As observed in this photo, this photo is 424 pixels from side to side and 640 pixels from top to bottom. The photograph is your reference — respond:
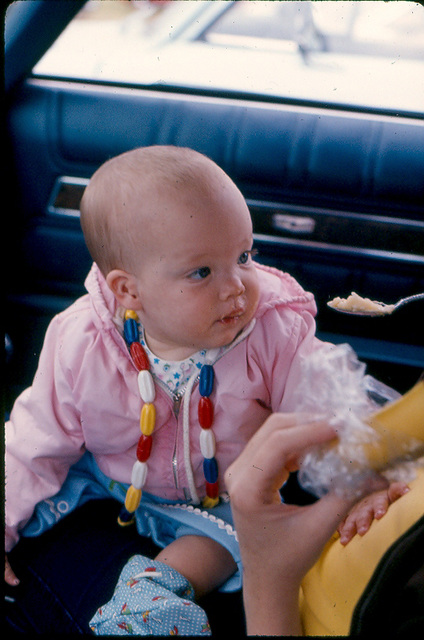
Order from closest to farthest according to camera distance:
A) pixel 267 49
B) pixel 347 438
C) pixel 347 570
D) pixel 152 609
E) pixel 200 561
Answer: pixel 347 438, pixel 347 570, pixel 152 609, pixel 200 561, pixel 267 49

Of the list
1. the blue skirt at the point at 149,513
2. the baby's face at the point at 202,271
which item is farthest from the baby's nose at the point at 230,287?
the blue skirt at the point at 149,513

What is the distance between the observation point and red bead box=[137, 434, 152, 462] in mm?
803

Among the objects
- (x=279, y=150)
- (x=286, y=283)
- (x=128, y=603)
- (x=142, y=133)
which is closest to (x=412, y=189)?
(x=279, y=150)

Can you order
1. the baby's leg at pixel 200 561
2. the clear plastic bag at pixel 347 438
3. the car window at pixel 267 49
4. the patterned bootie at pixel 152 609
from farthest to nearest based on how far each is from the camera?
1. the car window at pixel 267 49
2. the baby's leg at pixel 200 561
3. the patterned bootie at pixel 152 609
4. the clear plastic bag at pixel 347 438

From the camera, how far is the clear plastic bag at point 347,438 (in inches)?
16.1

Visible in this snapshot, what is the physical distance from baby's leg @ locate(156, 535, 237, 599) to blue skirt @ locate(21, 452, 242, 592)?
12mm

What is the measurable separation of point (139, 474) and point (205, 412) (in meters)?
0.13

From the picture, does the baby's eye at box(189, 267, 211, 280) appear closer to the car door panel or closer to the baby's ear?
the baby's ear

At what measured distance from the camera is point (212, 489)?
813 mm

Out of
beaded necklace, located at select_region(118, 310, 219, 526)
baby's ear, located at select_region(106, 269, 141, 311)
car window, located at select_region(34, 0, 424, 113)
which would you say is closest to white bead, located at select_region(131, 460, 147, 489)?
beaded necklace, located at select_region(118, 310, 219, 526)

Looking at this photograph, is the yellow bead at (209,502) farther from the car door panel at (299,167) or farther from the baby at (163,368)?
the car door panel at (299,167)

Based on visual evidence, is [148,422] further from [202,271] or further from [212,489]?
[202,271]

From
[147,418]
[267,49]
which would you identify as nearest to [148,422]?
[147,418]

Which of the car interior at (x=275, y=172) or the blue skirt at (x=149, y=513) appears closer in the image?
the blue skirt at (x=149, y=513)
